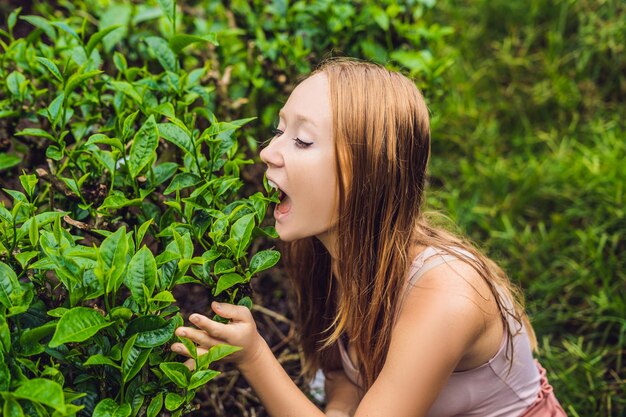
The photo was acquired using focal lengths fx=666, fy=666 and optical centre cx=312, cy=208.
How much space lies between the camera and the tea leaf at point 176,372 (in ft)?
4.06

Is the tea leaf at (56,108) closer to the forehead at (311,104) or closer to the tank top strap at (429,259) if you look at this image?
the forehead at (311,104)

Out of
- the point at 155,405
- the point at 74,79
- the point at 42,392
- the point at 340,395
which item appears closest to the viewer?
the point at 42,392

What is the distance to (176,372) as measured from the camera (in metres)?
1.24

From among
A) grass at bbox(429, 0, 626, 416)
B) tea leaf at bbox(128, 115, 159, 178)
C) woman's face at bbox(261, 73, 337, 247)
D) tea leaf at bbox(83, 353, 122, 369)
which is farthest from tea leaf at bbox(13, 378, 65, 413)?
grass at bbox(429, 0, 626, 416)

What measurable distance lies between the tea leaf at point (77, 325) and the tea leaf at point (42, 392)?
0.07 meters

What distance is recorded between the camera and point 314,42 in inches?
98.6

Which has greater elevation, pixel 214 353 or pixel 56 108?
pixel 56 108

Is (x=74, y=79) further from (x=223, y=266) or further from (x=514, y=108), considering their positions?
(x=514, y=108)

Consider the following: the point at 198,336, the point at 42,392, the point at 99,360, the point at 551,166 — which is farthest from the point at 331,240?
the point at 551,166

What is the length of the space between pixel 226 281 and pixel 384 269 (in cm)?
49

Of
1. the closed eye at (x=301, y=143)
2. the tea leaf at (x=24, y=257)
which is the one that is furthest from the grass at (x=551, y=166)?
the tea leaf at (x=24, y=257)

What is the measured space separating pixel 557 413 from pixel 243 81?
151 cm

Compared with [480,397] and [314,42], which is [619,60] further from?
[480,397]

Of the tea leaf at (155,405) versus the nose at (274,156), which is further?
the nose at (274,156)
